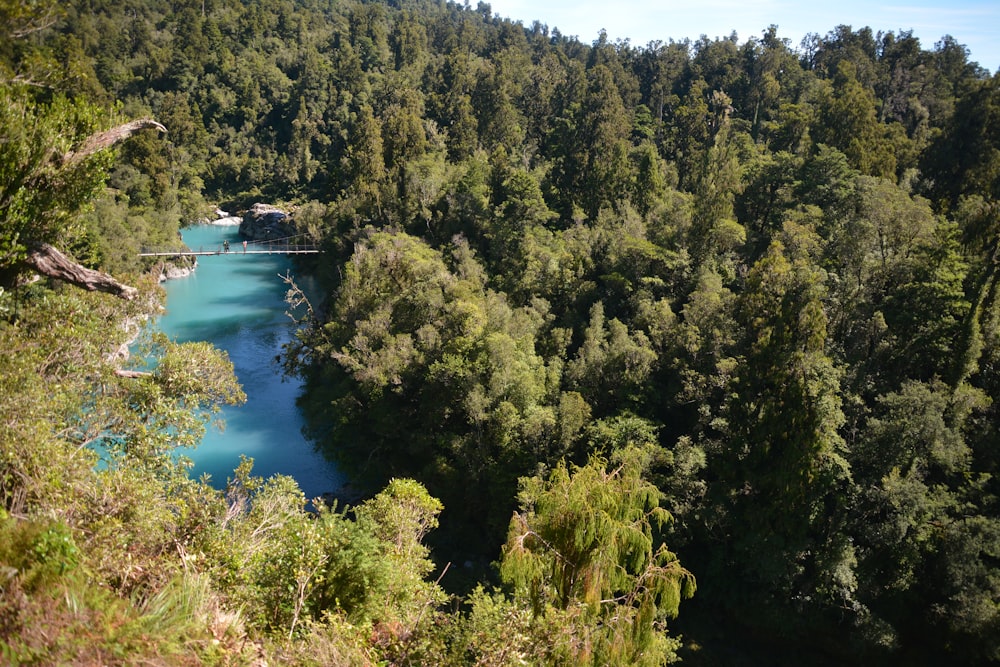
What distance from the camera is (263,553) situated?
6625 millimetres

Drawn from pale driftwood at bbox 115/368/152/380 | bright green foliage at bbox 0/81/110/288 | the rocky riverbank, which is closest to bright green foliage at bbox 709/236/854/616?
pale driftwood at bbox 115/368/152/380

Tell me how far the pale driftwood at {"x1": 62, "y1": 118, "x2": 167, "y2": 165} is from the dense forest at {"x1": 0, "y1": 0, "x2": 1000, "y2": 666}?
0.03 meters

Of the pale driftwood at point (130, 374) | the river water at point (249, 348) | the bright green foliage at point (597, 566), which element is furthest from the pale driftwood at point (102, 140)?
the river water at point (249, 348)

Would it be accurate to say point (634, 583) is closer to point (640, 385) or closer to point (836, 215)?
point (640, 385)

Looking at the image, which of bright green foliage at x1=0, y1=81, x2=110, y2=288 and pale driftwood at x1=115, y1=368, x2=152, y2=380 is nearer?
bright green foliage at x1=0, y1=81, x2=110, y2=288

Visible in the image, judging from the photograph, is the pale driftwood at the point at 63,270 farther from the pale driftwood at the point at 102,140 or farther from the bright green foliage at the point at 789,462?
the bright green foliage at the point at 789,462

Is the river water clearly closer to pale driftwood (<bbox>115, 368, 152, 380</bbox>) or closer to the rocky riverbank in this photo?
the rocky riverbank

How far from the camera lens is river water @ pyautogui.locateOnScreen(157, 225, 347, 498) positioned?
19.2 meters

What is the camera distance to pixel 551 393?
56.4 ft

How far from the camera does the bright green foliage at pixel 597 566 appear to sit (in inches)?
269

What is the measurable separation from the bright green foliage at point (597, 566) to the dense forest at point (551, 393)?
0.04 meters

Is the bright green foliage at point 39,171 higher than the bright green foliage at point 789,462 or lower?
higher

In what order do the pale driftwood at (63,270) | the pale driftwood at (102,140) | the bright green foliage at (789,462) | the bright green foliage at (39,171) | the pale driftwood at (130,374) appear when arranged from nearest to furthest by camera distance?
the bright green foliage at (39,171)
the pale driftwood at (63,270)
the pale driftwood at (102,140)
the pale driftwood at (130,374)
the bright green foliage at (789,462)

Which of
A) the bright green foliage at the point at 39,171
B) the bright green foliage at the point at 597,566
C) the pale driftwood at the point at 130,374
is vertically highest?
the bright green foliage at the point at 39,171
